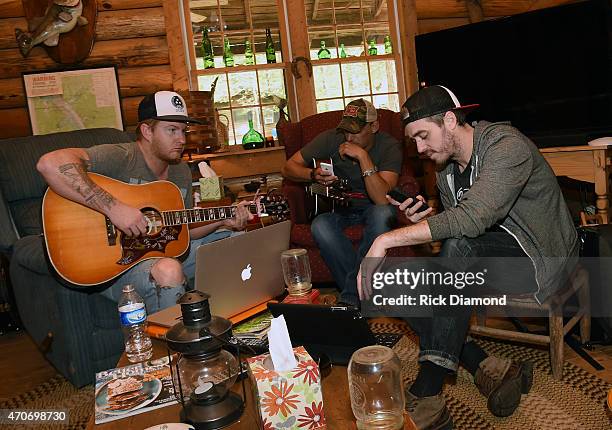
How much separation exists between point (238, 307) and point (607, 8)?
3.02 metres

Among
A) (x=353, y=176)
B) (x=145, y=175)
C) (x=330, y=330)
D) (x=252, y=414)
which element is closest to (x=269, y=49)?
(x=353, y=176)

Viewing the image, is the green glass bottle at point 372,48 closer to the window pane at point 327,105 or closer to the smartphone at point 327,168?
the window pane at point 327,105

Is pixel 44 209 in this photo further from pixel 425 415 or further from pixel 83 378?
pixel 425 415

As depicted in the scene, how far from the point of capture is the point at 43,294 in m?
2.46

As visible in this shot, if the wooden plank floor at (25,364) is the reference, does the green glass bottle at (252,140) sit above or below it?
above

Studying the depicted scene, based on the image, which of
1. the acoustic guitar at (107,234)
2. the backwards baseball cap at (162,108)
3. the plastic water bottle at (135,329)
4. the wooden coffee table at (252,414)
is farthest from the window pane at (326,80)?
the wooden coffee table at (252,414)

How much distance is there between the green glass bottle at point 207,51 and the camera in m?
4.29

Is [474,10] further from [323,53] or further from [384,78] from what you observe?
[323,53]

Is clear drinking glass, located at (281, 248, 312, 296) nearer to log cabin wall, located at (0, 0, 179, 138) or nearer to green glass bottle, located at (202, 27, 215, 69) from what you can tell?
log cabin wall, located at (0, 0, 179, 138)

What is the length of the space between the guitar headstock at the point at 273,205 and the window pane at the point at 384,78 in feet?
7.70

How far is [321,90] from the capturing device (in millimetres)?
4461

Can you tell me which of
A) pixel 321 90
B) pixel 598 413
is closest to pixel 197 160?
pixel 321 90

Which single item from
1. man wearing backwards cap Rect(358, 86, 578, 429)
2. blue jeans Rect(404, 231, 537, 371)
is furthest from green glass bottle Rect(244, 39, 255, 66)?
blue jeans Rect(404, 231, 537, 371)

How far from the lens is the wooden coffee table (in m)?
1.18
